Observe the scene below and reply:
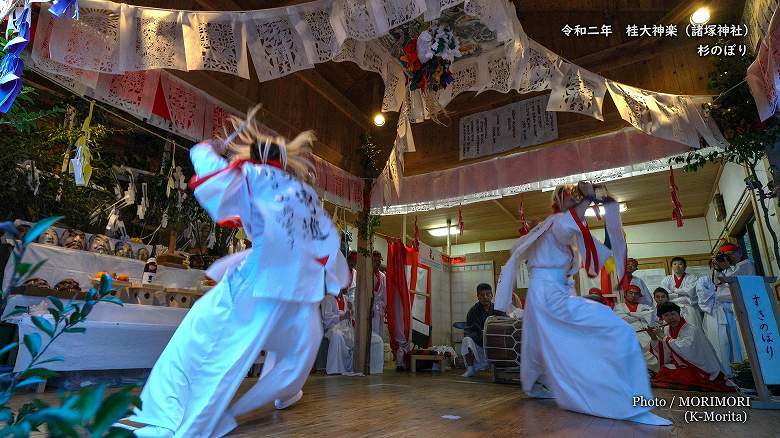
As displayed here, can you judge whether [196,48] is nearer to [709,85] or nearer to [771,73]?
[771,73]

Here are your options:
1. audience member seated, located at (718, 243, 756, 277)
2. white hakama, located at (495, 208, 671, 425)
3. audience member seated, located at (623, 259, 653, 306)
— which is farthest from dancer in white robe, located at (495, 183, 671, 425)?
audience member seated, located at (623, 259, 653, 306)

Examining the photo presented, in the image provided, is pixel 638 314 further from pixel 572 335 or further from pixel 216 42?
pixel 216 42

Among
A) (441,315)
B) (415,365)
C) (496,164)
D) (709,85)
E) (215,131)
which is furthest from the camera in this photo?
(441,315)

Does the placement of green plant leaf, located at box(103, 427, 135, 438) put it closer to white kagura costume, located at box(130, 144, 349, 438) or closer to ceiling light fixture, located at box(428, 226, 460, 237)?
white kagura costume, located at box(130, 144, 349, 438)

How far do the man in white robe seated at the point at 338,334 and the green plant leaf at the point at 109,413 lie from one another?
5.30m

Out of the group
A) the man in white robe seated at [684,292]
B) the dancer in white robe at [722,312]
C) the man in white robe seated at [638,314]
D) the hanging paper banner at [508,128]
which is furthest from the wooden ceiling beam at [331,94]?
the man in white robe seated at [684,292]

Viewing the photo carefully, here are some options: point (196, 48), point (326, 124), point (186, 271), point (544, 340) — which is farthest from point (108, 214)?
point (544, 340)

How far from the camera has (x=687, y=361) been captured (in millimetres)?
4594

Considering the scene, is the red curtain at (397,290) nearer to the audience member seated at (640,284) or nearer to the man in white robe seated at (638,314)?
the man in white robe seated at (638,314)

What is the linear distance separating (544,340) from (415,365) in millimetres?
3687

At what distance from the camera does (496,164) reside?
5.57m

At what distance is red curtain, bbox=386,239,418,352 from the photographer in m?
6.50

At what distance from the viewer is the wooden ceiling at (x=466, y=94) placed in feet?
14.5

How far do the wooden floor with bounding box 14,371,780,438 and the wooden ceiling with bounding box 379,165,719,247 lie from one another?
3.71 metres
